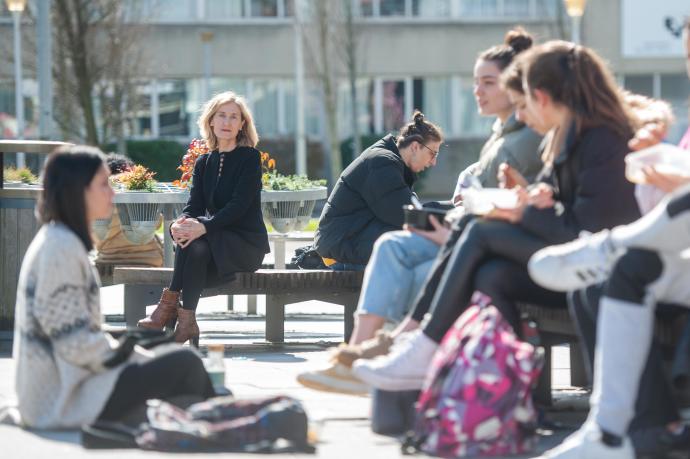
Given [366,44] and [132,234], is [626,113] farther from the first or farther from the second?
[366,44]

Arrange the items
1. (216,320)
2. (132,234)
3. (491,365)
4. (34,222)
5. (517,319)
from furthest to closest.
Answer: (216,320)
(132,234)
(34,222)
(517,319)
(491,365)

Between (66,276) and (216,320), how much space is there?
5.63 m

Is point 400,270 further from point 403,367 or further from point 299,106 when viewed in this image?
point 299,106

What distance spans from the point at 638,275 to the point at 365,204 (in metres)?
4.24

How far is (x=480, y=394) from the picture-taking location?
210 inches

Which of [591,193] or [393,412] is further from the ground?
[591,193]

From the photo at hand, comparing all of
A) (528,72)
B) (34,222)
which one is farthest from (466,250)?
(34,222)

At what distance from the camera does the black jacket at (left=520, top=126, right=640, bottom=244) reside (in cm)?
575

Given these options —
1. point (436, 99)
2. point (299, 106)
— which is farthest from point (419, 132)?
point (436, 99)

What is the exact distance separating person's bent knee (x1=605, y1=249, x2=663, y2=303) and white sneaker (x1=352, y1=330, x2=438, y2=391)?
3.05ft

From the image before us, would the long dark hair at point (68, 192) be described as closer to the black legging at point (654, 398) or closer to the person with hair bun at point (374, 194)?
the black legging at point (654, 398)

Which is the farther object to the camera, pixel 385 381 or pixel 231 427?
pixel 385 381

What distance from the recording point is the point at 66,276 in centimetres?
581

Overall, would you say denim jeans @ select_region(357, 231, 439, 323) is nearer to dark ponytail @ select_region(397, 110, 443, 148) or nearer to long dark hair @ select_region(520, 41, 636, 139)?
long dark hair @ select_region(520, 41, 636, 139)
